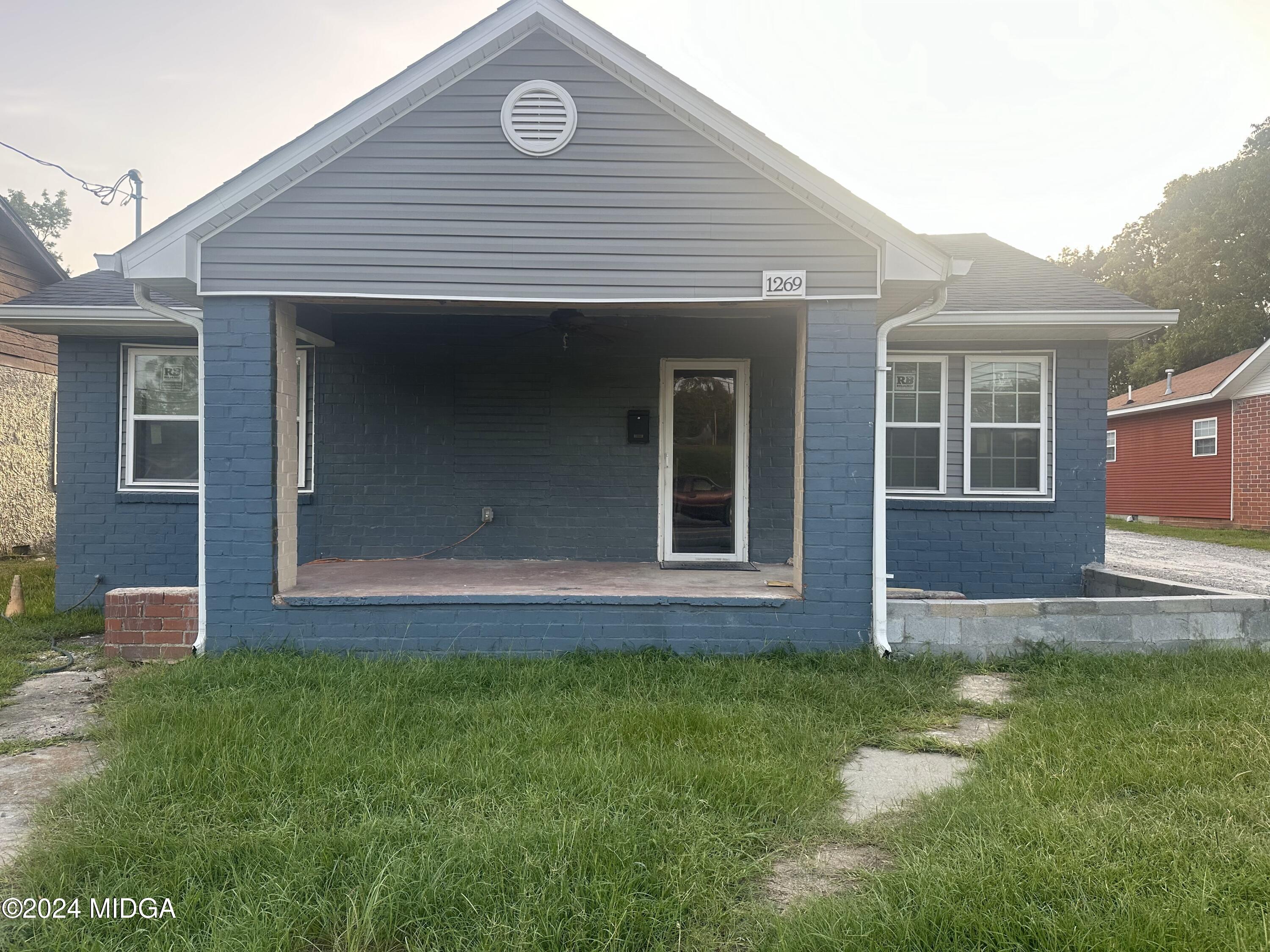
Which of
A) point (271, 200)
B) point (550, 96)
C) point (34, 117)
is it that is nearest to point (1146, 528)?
point (550, 96)

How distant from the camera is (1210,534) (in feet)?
53.5

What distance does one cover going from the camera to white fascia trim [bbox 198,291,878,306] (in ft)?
17.4

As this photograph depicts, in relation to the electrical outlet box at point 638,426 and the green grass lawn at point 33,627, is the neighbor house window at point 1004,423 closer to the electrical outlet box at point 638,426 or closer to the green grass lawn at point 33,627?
the electrical outlet box at point 638,426

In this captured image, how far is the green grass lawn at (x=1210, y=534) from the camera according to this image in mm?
14523

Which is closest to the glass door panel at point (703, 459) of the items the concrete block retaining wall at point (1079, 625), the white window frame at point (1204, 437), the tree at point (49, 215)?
the concrete block retaining wall at point (1079, 625)

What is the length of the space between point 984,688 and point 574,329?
14.5ft

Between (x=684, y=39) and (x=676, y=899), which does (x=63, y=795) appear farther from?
(x=684, y=39)

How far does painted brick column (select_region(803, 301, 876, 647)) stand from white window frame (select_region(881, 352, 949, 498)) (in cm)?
246

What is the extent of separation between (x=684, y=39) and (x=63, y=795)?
34.1 feet

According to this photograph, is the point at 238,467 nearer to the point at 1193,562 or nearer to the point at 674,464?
the point at 674,464

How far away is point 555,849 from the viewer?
99.4 inches

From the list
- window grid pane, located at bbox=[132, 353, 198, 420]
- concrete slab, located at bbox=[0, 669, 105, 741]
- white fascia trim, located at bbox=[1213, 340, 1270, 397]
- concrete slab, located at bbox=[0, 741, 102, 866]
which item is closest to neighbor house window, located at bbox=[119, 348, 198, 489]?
window grid pane, located at bbox=[132, 353, 198, 420]

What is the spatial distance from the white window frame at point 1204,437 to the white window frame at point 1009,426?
14.4 metres

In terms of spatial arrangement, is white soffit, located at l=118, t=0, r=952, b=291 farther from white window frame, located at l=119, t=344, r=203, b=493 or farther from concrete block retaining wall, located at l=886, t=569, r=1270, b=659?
white window frame, located at l=119, t=344, r=203, b=493
